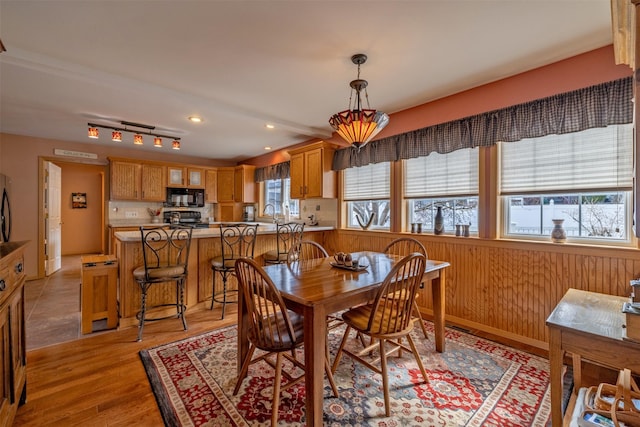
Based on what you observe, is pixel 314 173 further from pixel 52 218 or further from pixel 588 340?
pixel 52 218

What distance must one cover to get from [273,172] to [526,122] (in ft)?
14.3

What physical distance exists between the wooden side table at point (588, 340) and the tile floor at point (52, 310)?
3.72 metres

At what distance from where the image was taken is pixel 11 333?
1.49 meters

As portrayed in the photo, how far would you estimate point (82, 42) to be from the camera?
216 centimetres

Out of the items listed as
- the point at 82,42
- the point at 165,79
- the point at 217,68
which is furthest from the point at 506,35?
the point at 82,42

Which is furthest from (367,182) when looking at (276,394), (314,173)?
(276,394)

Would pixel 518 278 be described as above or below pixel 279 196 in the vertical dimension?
below

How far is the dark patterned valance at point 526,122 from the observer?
210 cm

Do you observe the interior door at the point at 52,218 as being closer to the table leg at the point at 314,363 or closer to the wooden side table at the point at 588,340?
the table leg at the point at 314,363

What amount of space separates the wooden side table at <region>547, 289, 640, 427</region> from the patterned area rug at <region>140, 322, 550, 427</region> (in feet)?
1.20

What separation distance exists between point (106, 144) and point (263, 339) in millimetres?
5620

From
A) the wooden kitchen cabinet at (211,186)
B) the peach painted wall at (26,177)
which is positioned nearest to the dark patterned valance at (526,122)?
the wooden kitchen cabinet at (211,186)

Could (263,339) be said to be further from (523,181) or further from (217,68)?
(523,181)

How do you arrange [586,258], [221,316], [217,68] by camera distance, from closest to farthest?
1. [586,258]
2. [217,68]
3. [221,316]
